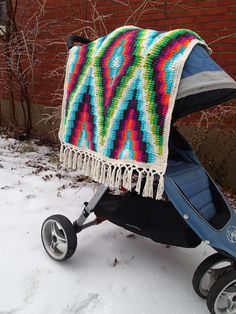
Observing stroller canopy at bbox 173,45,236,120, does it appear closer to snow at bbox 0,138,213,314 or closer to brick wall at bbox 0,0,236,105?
snow at bbox 0,138,213,314

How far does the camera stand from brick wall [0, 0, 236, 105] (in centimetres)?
399

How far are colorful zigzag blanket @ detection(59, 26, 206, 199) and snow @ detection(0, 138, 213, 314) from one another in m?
0.67

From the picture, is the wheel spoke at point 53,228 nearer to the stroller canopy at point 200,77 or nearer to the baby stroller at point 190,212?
the baby stroller at point 190,212

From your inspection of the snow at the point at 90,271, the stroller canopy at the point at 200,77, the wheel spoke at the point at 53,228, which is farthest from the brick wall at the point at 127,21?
the wheel spoke at the point at 53,228

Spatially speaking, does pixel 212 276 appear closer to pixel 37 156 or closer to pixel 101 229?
pixel 101 229

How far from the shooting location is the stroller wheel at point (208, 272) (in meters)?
2.22

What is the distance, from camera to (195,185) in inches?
91.0

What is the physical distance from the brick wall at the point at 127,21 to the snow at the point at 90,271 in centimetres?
215

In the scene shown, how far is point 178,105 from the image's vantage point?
2324mm

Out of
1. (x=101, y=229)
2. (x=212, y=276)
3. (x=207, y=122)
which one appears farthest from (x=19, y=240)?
(x=207, y=122)

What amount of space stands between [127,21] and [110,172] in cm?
292

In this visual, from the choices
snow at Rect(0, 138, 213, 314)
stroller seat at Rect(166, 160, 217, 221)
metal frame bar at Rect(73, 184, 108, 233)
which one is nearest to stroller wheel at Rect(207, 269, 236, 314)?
snow at Rect(0, 138, 213, 314)

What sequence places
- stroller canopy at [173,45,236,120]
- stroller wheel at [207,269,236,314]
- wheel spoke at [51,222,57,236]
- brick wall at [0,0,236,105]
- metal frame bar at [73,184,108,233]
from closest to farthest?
stroller canopy at [173,45,236,120]
stroller wheel at [207,269,236,314]
metal frame bar at [73,184,108,233]
wheel spoke at [51,222,57,236]
brick wall at [0,0,236,105]

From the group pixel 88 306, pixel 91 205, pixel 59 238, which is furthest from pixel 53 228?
pixel 88 306
